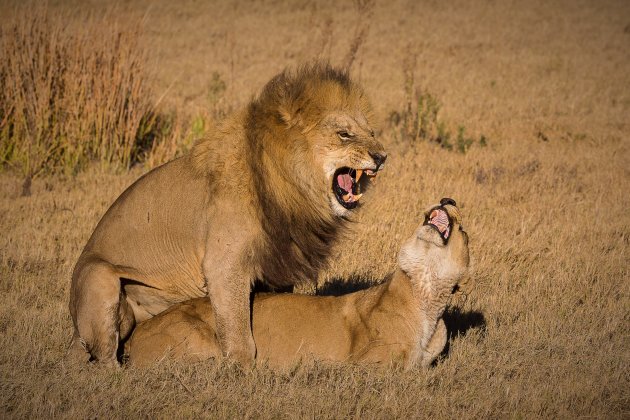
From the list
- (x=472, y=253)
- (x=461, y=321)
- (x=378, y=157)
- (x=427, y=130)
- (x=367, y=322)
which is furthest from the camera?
(x=427, y=130)

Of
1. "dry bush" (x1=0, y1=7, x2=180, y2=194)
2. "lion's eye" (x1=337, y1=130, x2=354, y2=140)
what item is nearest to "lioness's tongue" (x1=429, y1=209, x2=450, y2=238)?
"lion's eye" (x1=337, y1=130, x2=354, y2=140)

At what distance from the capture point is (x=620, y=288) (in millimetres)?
7172

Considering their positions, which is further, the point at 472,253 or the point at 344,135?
the point at 472,253

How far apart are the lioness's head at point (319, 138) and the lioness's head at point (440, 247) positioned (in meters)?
0.52

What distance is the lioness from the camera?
5.35 metres

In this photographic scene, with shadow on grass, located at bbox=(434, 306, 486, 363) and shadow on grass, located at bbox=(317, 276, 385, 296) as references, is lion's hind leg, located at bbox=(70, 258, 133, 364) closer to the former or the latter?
shadow on grass, located at bbox=(317, 276, 385, 296)

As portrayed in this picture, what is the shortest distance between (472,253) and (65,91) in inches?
254

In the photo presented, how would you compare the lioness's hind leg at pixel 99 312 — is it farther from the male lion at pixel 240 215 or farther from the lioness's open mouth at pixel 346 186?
the lioness's open mouth at pixel 346 186

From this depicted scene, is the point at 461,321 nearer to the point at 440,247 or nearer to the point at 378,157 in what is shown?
the point at 440,247

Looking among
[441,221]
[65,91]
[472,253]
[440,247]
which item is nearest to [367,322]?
[440,247]

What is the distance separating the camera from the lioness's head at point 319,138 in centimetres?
531

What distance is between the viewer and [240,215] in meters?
5.30

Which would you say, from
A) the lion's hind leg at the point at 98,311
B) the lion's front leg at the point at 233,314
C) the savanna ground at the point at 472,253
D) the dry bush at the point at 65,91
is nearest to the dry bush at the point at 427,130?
the savanna ground at the point at 472,253

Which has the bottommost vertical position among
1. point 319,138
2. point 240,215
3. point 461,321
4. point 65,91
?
point 65,91
